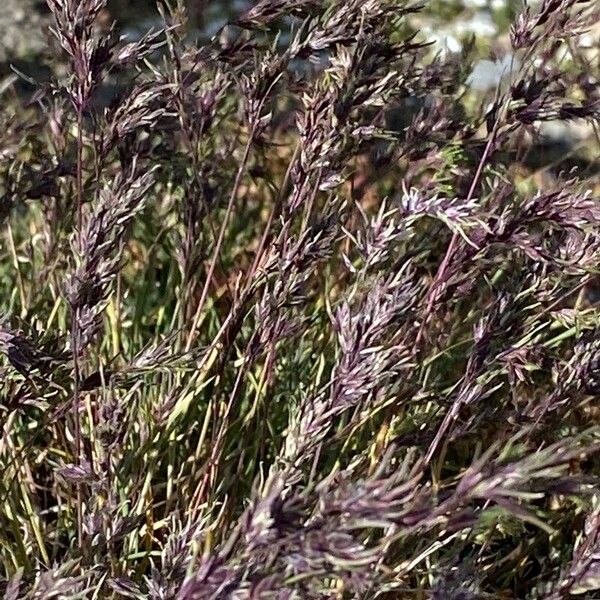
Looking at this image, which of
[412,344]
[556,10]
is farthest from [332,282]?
[556,10]

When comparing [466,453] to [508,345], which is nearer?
[508,345]

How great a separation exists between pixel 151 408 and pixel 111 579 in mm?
496

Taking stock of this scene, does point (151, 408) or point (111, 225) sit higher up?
A: point (111, 225)

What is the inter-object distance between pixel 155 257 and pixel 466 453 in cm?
85

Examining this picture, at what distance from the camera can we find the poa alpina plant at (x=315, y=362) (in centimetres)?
121

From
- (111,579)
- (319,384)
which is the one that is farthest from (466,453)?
(111,579)

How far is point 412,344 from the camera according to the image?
1.67m

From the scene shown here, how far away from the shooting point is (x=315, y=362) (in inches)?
81.3

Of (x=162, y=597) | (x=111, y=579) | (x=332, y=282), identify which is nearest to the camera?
(x=162, y=597)

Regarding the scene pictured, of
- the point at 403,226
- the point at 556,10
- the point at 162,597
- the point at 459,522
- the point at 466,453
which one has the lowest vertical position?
the point at 466,453

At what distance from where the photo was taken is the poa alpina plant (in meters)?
1.21

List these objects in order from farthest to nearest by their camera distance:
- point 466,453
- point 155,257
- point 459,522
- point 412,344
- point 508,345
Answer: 1. point 155,257
2. point 466,453
3. point 412,344
4. point 508,345
5. point 459,522

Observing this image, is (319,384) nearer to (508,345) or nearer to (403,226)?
(508,345)

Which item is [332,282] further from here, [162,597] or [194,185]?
[162,597]
